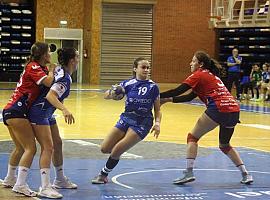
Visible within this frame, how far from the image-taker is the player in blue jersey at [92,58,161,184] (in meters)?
8.08

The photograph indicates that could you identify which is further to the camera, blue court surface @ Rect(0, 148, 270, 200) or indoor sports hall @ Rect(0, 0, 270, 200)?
indoor sports hall @ Rect(0, 0, 270, 200)

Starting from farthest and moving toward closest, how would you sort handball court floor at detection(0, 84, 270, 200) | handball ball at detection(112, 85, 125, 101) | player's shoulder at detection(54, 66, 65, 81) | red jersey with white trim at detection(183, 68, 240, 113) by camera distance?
red jersey with white trim at detection(183, 68, 240, 113), handball ball at detection(112, 85, 125, 101), handball court floor at detection(0, 84, 270, 200), player's shoulder at detection(54, 66, 65, 81)

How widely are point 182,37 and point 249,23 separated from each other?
301 inches

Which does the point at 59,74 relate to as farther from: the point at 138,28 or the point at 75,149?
the point at 138,28

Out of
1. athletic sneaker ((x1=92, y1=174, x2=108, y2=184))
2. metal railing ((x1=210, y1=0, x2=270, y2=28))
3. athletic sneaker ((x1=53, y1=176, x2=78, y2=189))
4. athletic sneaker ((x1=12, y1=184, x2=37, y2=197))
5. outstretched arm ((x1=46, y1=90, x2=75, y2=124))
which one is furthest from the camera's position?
metal railing ((x1=210, y1=0, x2=270, y2=28))

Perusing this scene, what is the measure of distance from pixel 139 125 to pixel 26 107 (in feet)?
5.00

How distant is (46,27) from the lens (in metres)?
37.6

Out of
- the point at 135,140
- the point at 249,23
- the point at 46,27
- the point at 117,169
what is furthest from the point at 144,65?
the point at 46,27

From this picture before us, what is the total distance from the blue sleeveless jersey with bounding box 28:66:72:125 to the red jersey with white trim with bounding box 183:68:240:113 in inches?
70.7

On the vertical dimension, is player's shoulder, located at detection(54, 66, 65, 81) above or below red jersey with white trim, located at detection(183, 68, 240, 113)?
above

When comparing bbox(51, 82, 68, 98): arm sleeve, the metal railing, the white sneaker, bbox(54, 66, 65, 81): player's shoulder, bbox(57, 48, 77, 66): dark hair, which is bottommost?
the white sneaker

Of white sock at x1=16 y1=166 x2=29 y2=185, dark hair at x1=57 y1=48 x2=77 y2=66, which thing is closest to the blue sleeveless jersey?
dark hair at x1=57 y1=48 x2=77 y2=66

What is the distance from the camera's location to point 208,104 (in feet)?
28.0

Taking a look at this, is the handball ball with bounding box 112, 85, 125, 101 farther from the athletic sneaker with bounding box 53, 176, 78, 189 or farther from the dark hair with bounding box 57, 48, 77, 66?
the athletic sneaker with bounding box 53, 176, 78, 189
